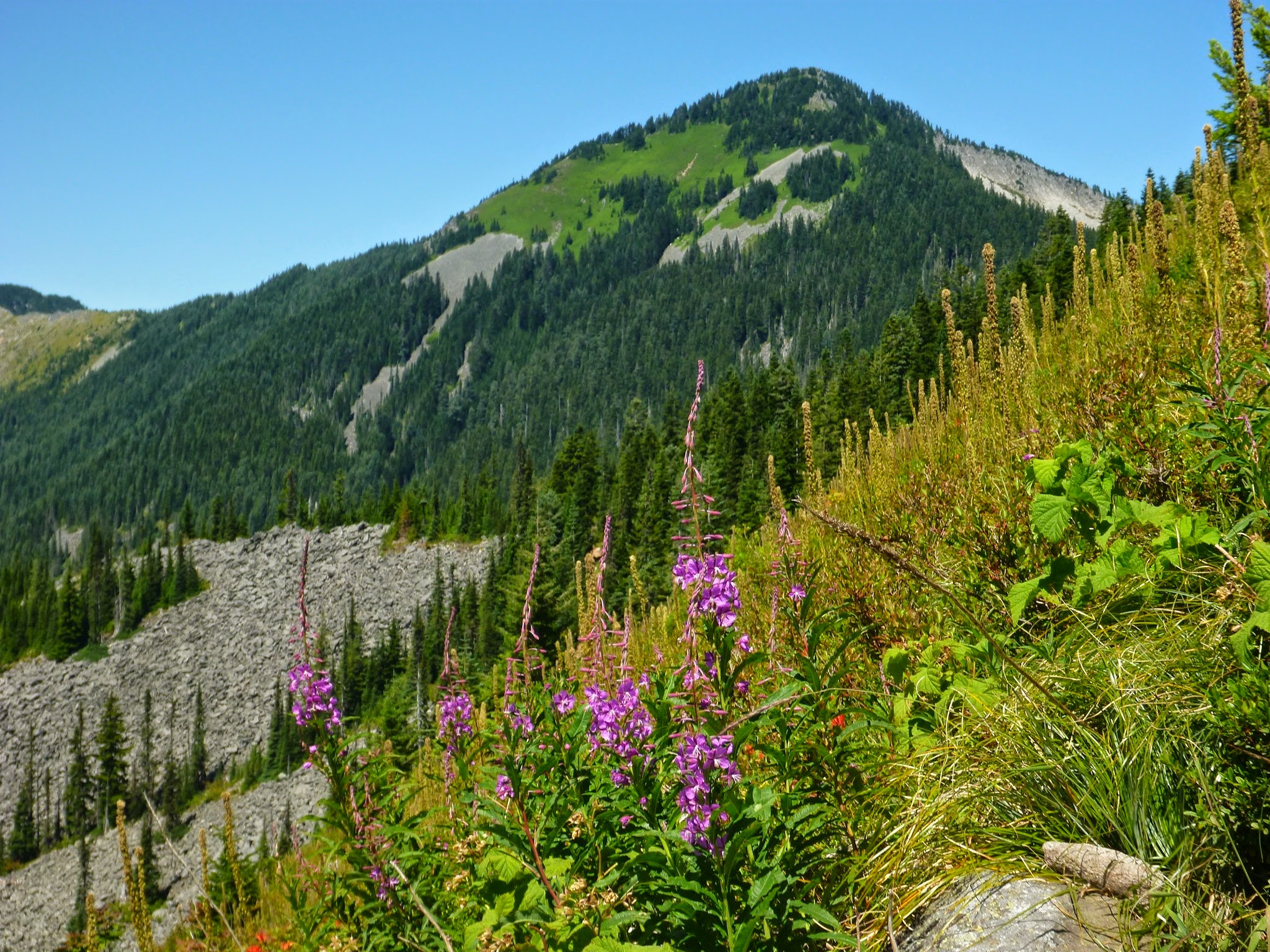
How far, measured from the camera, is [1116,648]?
276cm

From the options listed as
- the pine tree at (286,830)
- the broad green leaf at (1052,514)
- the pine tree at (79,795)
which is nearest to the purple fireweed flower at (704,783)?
the broad green leaf at (1052,514)

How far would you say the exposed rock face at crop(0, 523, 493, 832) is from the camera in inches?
3920

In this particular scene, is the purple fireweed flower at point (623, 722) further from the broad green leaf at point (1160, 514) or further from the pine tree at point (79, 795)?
the pine tree at point (79, 795)

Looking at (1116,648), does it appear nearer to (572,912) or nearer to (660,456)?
(572,912)

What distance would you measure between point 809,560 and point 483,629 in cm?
6997

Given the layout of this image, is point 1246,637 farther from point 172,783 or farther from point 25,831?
point 25,831

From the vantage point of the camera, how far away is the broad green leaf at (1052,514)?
10.8 ft

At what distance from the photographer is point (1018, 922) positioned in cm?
211

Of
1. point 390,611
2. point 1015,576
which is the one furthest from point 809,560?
point 390,611

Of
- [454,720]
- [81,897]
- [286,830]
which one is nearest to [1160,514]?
[454,720]

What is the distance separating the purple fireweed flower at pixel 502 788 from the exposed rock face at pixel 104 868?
63661 millimetres

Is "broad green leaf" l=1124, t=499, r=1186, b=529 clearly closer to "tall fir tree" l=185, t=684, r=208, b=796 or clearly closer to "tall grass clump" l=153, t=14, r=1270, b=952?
"tall grass clump" l=153, t=14, r=1270, b=952

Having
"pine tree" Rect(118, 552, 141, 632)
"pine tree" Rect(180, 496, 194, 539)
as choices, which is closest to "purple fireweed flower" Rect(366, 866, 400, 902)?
"pine tree" Rect(118, 552, 141, 632)

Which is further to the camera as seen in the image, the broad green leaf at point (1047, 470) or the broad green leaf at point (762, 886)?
the broad green leaf at point (1047, 470)
